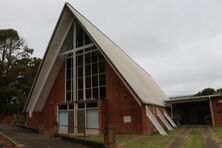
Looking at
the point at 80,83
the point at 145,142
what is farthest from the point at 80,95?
the point at 145,142

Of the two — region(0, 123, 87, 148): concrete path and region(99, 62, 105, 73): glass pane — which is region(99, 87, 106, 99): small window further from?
region(0, 123, 87, 148): concrete path

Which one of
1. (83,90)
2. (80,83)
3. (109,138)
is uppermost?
(80,83)

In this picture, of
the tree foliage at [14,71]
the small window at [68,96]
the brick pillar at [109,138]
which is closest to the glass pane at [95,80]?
the small window at [68,96]

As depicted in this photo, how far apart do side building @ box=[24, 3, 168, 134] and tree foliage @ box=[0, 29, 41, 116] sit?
462 inches

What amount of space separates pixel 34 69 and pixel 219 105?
89.3 feet

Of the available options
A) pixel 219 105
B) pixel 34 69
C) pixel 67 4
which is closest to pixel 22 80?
pixel 34 69

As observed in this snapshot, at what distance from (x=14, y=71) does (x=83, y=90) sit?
17.8m

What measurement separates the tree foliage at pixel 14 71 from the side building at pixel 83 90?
11.7 m

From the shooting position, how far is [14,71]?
3125 cm

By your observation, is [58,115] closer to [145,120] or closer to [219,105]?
[145,120]

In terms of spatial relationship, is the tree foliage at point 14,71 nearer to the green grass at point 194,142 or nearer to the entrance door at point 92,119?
the entrance door at point 92,119

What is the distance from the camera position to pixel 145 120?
49.1ft

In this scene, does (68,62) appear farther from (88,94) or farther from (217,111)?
(217,111)

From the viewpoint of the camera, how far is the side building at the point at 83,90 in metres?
15.7
